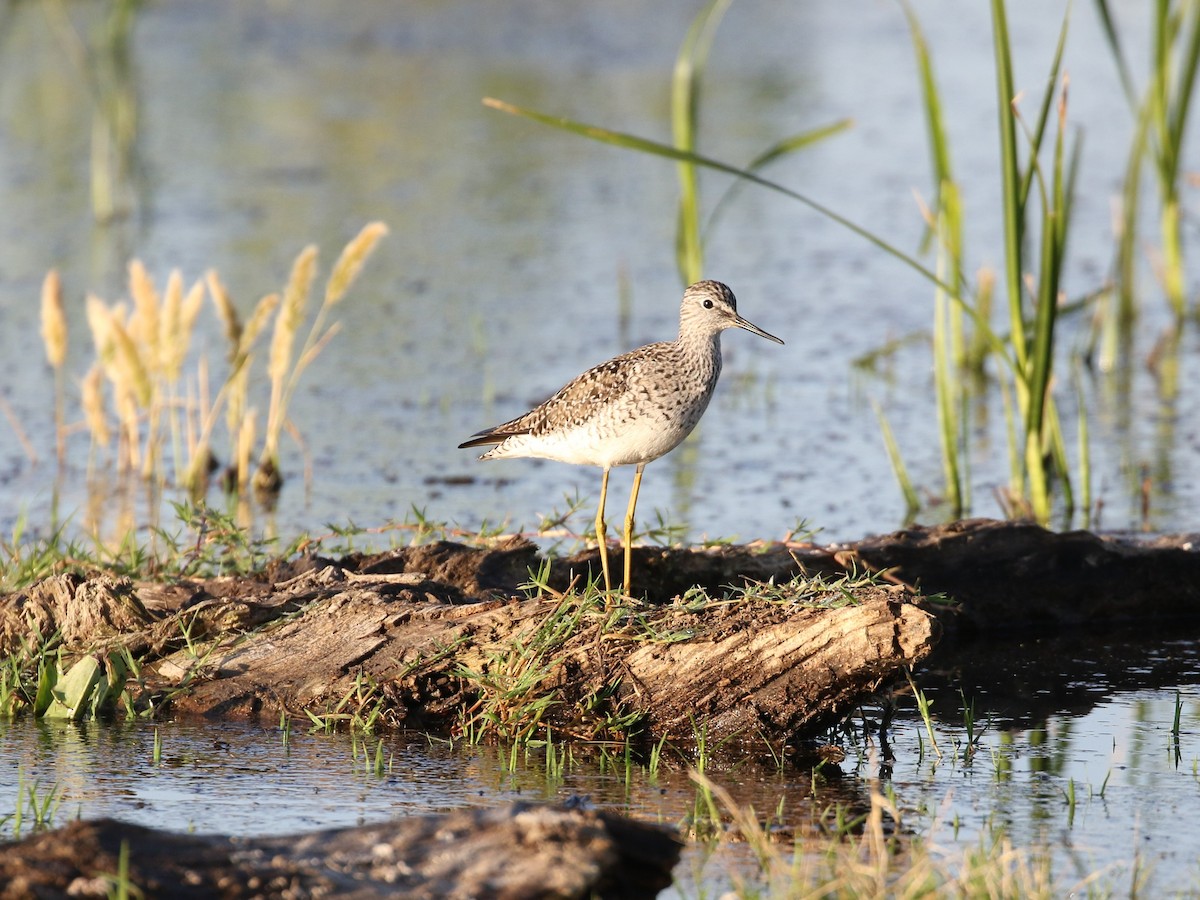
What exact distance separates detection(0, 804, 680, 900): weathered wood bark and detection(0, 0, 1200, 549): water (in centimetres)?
304

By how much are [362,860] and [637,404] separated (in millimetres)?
2608

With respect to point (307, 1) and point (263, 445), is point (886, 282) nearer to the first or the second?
point (263, 445)

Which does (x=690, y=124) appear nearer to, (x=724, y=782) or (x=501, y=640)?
(x=501, y=640)

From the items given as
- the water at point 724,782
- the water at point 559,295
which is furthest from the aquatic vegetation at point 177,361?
the water at point 724,782

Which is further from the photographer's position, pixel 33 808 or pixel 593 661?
pixel 593 661

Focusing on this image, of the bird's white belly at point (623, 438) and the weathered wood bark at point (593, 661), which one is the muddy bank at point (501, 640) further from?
the bird's white belly at point (623, 438)

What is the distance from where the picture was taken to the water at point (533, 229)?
30.1 feet

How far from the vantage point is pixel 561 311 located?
40.2 ft

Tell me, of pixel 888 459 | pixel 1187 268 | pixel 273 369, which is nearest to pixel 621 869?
pixel 273 369

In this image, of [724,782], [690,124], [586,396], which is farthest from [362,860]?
[690,124]

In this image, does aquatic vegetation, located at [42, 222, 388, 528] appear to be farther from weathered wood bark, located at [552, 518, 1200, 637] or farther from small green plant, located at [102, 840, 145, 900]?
small green plant, located at [102, 840, 145, 900]

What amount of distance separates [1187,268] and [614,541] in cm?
866

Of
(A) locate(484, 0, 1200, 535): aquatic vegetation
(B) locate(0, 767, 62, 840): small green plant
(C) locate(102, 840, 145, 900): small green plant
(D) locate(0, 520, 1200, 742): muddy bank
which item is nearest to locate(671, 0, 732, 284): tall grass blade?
(A) locate(484, 0, 1200, 535): aquatic vegetation

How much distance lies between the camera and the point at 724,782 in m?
4.74
